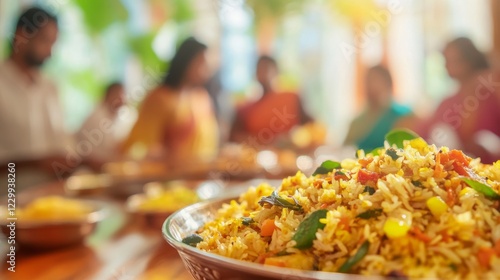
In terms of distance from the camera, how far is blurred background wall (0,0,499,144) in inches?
338

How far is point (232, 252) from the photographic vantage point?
1.00 meters

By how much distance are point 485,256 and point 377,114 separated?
16.5 feet

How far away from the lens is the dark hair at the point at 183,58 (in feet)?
17.7

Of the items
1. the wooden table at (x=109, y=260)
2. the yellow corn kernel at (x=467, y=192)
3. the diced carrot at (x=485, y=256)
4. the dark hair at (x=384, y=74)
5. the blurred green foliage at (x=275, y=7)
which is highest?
the blurred green foliage at (x=275, y=7)

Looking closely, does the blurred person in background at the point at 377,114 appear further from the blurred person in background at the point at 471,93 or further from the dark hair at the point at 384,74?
the blurred person in background at the point at 471,93

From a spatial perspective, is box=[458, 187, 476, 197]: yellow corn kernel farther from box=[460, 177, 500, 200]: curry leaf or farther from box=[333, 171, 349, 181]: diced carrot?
box=[333, 171, 349, 181]: diced carrot

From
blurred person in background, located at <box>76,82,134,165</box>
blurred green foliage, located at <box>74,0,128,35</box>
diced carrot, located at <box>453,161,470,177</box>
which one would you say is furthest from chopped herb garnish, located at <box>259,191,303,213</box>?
blurred green foliage, located at <box>74,0,128,35</box>

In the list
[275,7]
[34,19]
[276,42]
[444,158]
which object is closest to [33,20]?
[34,19]

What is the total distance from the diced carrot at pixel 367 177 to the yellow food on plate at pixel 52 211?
1.23m

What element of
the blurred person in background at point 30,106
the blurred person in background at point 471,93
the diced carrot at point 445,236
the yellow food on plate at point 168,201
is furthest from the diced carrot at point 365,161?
the blurred person in background at point 471,93

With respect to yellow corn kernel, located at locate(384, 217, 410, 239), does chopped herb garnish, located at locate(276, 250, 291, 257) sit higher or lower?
lower

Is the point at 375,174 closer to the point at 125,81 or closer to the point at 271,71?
the point at 271,71

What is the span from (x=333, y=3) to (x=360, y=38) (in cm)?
83

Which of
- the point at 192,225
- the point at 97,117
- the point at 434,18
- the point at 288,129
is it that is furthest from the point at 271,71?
the point at 192,225
